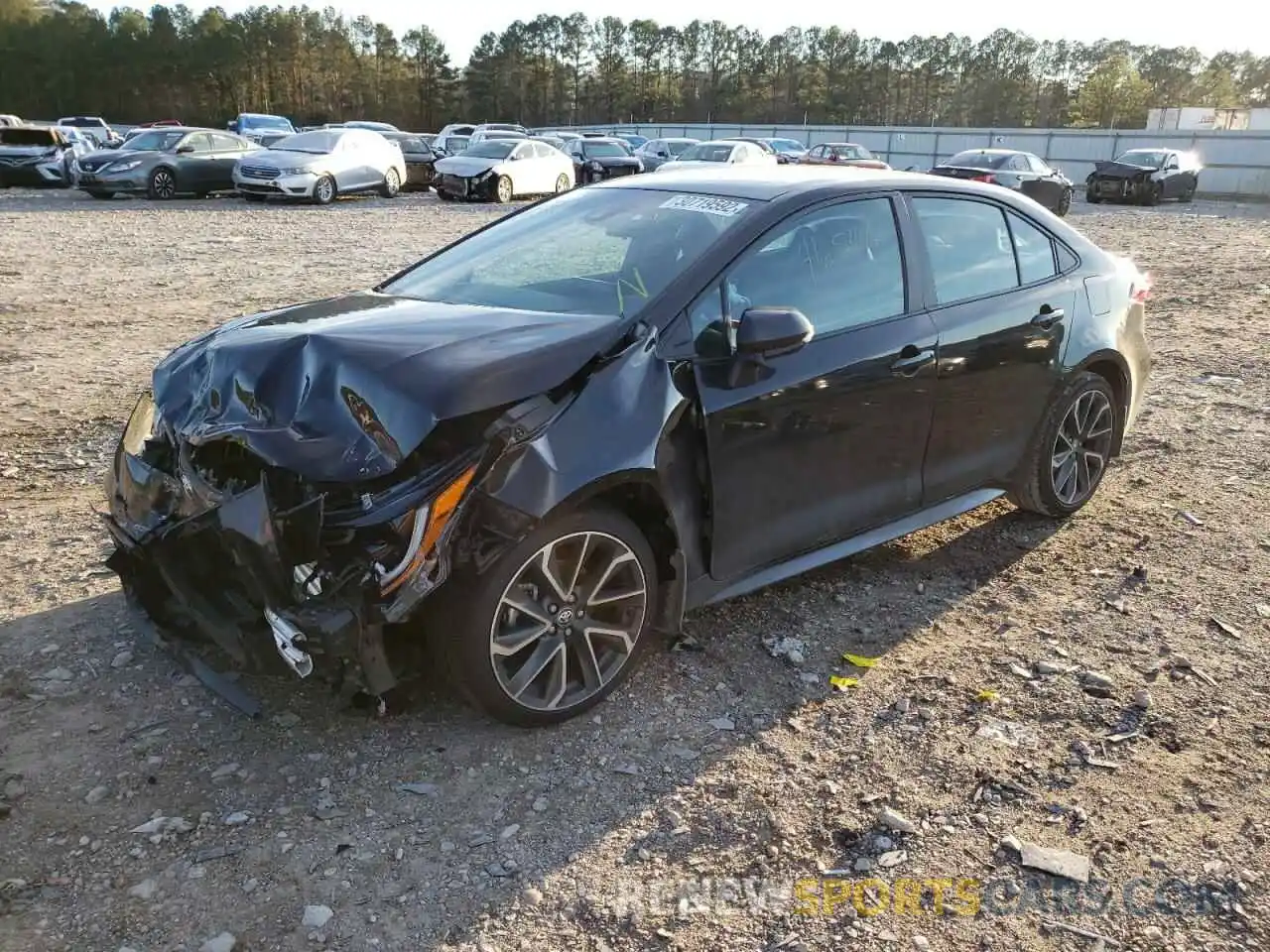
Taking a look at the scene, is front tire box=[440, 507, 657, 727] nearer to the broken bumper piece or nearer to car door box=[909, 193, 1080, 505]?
the broken bumper piece

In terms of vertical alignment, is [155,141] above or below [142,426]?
above

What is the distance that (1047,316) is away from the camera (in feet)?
15.0

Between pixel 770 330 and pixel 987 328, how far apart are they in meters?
1.45

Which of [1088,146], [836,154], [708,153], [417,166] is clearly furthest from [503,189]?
[1088,146]

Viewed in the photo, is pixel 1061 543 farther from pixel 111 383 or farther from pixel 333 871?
pixel 111 383

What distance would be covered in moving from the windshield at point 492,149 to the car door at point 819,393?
21.0m

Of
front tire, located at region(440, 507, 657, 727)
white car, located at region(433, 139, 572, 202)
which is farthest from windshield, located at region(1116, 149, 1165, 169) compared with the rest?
front tire, located at region(440, 507, 657, 727)

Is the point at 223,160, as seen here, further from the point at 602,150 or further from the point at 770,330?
the point at 770,330

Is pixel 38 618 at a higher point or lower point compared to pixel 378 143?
lower

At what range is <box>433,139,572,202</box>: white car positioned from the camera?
2294cm

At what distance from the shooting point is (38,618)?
3.83m

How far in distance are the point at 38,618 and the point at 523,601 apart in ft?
6.84

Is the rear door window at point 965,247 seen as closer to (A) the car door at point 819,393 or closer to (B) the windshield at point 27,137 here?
(A) the car door at point 819,393

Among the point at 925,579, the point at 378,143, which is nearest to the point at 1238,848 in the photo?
the point at 925,579
